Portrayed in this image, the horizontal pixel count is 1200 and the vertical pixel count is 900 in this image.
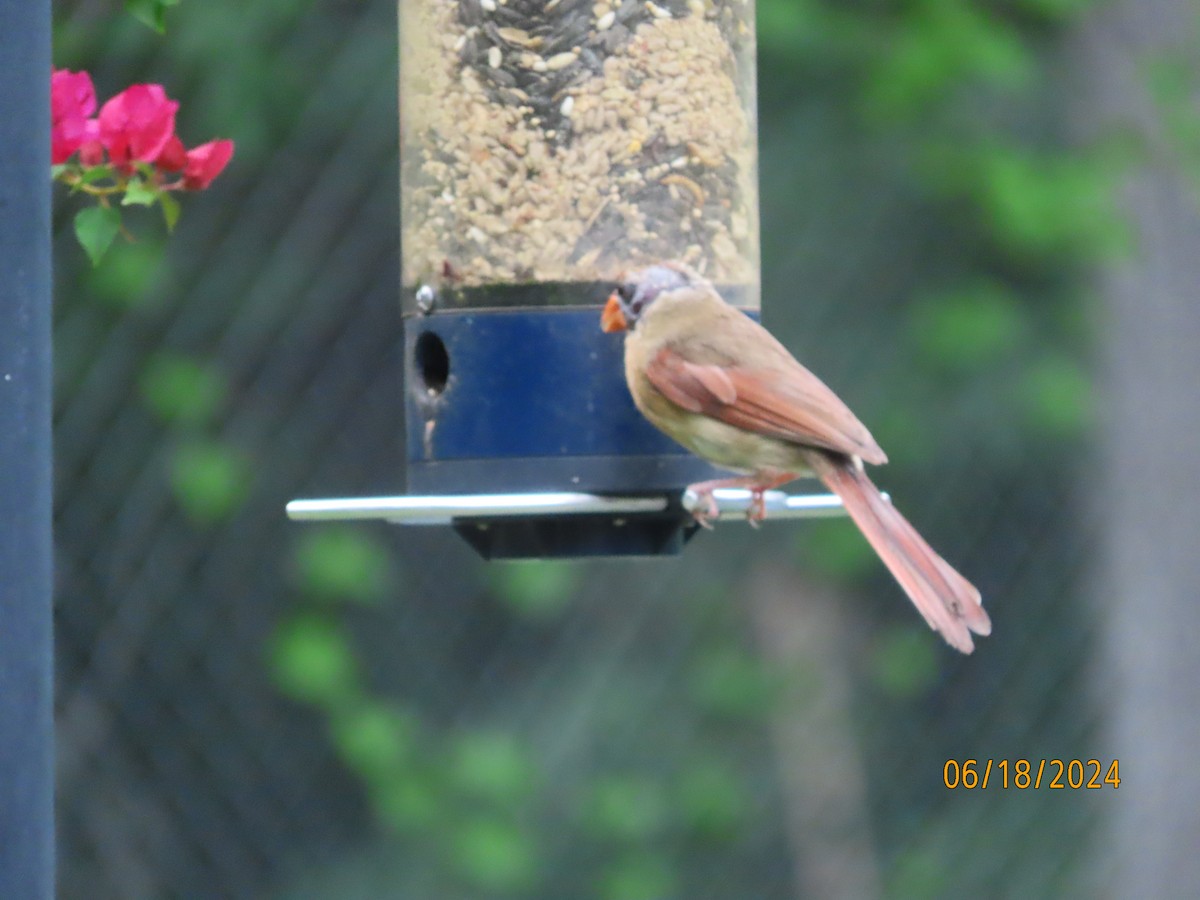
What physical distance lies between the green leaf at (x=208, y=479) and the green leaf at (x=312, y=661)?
1.29 ft

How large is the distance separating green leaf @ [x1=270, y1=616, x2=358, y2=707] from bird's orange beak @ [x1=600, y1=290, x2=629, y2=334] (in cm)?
207

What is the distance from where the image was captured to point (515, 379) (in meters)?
3.25

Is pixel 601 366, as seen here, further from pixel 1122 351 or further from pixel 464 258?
pixel 1122 351

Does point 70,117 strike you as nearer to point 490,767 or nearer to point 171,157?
point 171,157

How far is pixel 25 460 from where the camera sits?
195 cm

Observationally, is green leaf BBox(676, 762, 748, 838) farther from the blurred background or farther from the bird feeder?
the bird feeder

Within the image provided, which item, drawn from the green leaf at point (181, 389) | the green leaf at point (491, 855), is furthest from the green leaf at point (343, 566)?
the green leaf at point (491, 855)

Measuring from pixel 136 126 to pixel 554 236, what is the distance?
894 millimetres

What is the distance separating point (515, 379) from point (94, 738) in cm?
201

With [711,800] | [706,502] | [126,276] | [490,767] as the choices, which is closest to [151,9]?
[706,502]

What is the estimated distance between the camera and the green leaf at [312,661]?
4953 mm

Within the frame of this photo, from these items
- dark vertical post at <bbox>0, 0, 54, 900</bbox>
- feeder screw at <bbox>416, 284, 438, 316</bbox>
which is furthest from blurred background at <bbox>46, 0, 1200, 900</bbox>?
dark vertical post at <bbox>0, 0, 54, 900</bbox>

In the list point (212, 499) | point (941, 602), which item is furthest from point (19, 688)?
point (212, 499)

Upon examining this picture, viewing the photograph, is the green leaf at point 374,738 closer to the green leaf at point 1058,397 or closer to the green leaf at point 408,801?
the green leaf at point 408,801
